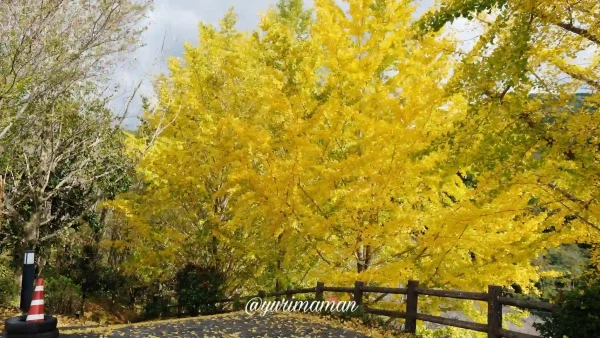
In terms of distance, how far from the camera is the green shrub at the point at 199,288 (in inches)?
491

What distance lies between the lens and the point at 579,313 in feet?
16.3

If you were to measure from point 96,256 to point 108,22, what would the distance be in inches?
372

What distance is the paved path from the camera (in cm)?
757

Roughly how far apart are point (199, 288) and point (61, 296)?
4.48 m

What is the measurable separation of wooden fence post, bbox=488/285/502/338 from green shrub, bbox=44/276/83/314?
11.6 metres

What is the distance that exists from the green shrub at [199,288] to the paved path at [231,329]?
2.82 meters

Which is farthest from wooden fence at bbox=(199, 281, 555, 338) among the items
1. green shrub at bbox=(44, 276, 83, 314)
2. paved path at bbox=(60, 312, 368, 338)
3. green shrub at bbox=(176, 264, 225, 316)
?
green shrub at bbox=(44, 276, 83, 314)

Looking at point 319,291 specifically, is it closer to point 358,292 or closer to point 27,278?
point 358,292

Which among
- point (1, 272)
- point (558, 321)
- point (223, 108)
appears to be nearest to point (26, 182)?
point (1, 272)

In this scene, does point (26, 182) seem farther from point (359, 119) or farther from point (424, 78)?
point (424, 78)

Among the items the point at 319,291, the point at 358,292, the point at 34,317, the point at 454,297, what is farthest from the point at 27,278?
the point at 454,297

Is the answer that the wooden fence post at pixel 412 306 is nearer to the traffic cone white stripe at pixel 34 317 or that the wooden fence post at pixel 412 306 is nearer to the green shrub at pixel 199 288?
the traffic cone white stripe at pixel 34 317

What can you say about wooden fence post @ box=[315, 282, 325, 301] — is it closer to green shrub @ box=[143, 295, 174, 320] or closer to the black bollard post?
green shrub @ box=[143, 295, 174, 320]

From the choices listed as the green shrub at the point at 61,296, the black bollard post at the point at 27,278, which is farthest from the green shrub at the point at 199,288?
the black bollard post at the point at 27,278
